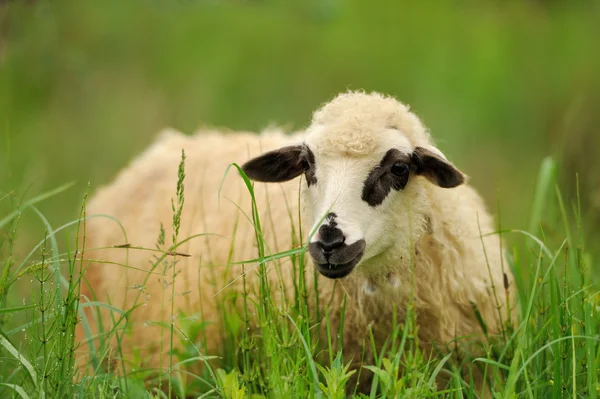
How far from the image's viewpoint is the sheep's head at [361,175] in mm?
3424

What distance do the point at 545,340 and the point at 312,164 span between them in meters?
1.21

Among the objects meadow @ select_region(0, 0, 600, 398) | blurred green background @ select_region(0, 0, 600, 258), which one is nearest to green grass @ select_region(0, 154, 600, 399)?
meadow @ select_region(0, 0, 600, 398)

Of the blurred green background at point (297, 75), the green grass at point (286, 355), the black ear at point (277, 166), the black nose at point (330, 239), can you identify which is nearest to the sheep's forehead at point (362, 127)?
the black ear at point (277, 166)

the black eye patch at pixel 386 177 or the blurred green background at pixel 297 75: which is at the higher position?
the blurred green background at pixel 297 75

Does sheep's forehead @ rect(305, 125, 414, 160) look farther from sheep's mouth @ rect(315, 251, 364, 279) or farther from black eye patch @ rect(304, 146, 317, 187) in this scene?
sheep's mouth @ rect(315, 251, 364, 279)

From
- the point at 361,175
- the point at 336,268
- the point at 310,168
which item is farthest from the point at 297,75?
the point at 336,268

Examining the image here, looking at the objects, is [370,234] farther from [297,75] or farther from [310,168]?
[297,75]

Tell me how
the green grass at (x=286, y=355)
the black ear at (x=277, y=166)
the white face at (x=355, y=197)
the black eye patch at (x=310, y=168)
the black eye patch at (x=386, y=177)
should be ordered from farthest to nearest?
the black ear at (x=277, y=166) < the black eye patch at (x=310, y=168) < the black eye patch at (x=386, y=177) < the white face at (x=355, y=197) < the green grass at (x=286, y=355)

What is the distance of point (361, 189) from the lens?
11.8 ft

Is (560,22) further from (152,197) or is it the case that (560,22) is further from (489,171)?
(152,197)

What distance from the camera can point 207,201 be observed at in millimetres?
4953

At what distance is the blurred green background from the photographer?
8852 millimetres

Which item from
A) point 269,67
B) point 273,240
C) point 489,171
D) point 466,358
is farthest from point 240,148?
point 269,67

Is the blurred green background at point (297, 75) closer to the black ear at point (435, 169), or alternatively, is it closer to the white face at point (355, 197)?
the black ear at point (435, 169)
